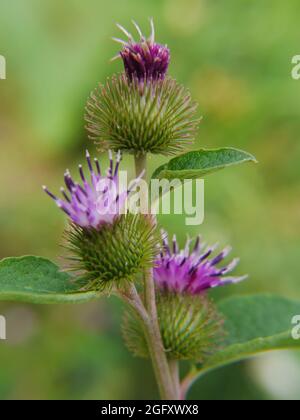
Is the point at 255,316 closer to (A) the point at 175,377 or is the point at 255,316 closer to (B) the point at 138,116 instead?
(A) the point at 175,377

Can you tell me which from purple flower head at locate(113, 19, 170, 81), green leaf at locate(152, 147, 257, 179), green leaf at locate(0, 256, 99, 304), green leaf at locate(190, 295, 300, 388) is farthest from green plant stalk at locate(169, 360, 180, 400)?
purple flower head at locate(113, 19, 170, 81)

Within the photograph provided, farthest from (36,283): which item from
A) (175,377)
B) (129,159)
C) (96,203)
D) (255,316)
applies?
(129,159)

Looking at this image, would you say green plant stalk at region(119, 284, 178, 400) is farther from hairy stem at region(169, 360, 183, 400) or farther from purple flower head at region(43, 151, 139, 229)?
purple flower head at region(43, 151, 139, 229)

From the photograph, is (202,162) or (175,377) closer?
(202,162)

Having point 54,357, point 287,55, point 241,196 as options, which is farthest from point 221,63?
point 54,357

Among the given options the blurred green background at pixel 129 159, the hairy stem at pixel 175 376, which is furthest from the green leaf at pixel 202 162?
the blurred green background at pixel 129 159
